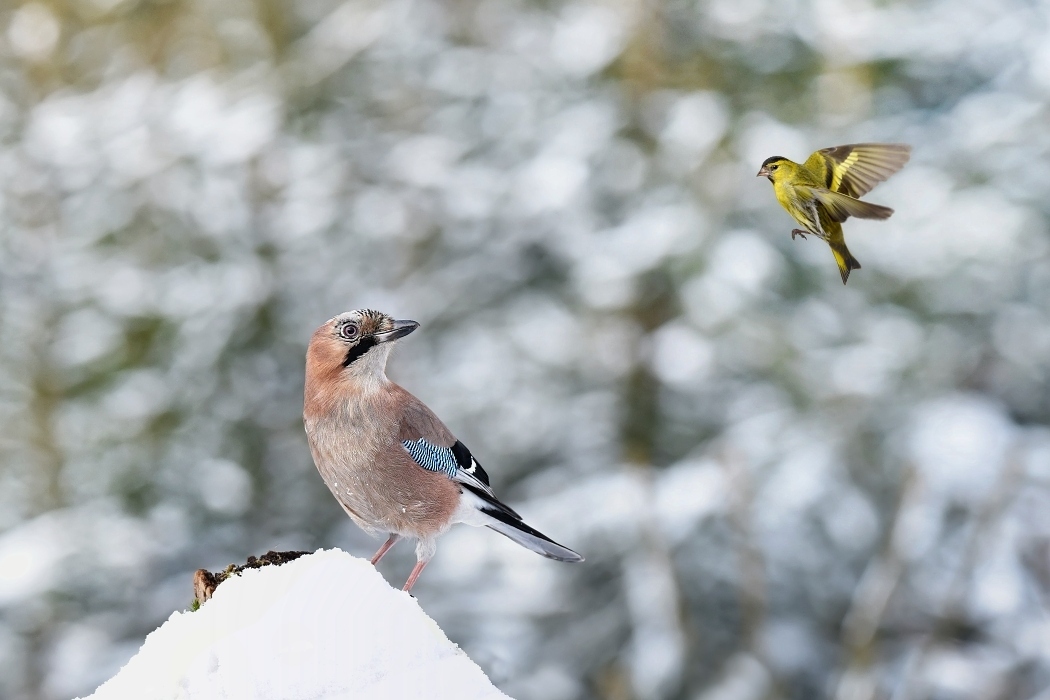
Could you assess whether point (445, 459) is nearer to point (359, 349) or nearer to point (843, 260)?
point (359, 349)

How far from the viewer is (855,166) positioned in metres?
2.66

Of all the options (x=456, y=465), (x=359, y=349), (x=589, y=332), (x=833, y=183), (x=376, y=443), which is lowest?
(x=589, y=332)

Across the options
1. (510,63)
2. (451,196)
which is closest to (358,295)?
(451,196)

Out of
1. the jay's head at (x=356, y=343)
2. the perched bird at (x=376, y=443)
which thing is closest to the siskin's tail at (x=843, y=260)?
the perched bird at (x=376, y=443)

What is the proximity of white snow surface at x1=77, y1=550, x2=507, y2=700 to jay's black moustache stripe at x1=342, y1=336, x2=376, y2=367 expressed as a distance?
21.5 inches

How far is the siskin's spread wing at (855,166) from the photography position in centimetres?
254

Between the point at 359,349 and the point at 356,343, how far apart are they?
0.06ft

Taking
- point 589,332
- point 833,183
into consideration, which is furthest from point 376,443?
point 589,332

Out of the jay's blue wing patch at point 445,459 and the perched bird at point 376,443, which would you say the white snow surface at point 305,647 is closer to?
the perched bird at point 376,443

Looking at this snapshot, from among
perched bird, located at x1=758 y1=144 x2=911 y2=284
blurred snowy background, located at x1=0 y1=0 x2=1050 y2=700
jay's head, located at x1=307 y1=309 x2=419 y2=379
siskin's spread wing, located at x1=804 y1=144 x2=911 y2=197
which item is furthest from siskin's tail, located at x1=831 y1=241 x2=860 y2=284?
blurred snowy background, located at x1=0 y1=0 x2=1050 y2=700

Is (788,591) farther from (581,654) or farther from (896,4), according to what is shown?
(896,4)

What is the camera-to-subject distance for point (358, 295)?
8.62 m

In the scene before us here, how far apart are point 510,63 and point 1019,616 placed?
5.90m

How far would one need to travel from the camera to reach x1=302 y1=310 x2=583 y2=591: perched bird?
2586 mm
